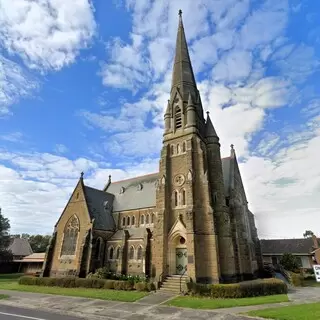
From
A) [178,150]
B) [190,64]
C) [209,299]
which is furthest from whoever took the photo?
[190,64]

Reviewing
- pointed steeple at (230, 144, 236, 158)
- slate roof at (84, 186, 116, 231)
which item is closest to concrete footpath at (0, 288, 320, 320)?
slate roof at (84, 186, 116, 231)

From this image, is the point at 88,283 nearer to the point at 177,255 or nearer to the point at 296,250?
the point at 177,255

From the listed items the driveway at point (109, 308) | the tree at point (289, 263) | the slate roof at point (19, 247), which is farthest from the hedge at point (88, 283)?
the slate roof at point (19, 247)

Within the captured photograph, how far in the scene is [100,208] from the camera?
36.3 m

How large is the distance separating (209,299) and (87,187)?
81.5 ft

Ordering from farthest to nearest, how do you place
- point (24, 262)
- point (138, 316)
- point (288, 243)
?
point (288, 243)
point (24, 262)
point (138, 316)

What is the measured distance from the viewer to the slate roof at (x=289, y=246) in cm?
5106

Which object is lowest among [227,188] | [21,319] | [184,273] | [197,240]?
[21,319]

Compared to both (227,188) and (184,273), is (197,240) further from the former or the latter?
(227,188)

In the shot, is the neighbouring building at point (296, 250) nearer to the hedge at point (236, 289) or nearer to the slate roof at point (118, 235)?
the hedge at point (236, 289)

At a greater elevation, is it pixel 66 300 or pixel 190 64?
pixel 190 64

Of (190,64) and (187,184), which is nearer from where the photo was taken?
(187,184)

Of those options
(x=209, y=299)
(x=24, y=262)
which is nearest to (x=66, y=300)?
(x=209, y=299)

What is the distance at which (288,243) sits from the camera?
54.9m
